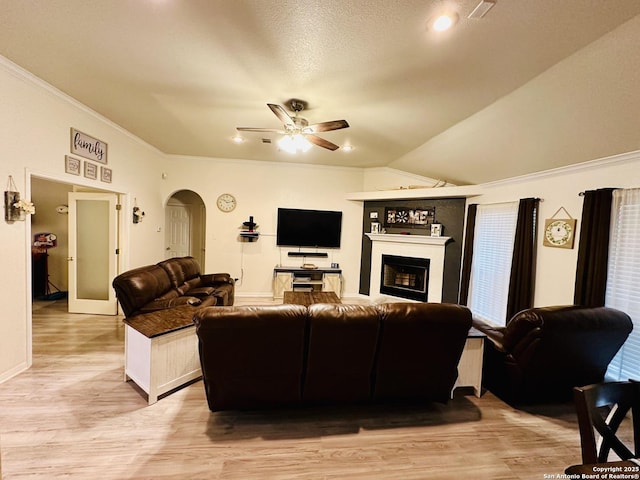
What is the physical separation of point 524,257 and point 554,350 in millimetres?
1867

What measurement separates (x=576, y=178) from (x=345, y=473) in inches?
157

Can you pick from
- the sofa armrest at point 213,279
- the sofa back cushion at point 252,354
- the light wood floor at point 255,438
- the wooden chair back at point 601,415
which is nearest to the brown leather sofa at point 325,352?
the sofa back cushion at point 252,354

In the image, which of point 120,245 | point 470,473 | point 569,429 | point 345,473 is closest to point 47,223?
point 120,245

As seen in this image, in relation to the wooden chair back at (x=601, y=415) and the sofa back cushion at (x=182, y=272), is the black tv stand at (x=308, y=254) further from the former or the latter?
the wooden chair back at (x=601, y=415)

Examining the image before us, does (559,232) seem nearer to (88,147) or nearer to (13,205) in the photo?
(13,205)

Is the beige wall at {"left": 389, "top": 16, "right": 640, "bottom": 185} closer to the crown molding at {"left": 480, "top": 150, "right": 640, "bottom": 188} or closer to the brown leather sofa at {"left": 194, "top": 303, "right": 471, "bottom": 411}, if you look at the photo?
the crown molding at {"left": 480, "top": 150, "right": 640, "bottom": 188}

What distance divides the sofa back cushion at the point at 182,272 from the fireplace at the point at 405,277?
3791 millimetres

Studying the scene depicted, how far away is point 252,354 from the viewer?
195 cm

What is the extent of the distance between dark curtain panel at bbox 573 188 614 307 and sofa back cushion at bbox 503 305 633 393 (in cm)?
67

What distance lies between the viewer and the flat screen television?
5965mm

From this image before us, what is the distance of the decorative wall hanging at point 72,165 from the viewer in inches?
126

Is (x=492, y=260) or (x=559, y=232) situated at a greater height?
(x=559, y=232)

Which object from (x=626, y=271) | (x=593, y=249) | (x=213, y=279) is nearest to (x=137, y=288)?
(x=213, y=279)

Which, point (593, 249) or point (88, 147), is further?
point (88, 147)
